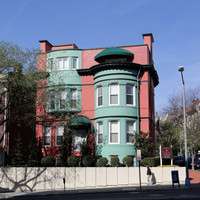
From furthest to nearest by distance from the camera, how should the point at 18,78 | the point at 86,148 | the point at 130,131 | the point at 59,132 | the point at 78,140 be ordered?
the point at 59,132 < the point at 78,140 < the point at 130,131 < the point at 86,148 < the point at 18,78

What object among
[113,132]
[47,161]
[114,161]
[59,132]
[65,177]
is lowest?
[65,177]

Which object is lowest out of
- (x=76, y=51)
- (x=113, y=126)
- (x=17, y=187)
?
(x=17, y=187)

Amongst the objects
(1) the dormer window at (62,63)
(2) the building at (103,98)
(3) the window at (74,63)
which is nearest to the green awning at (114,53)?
(2) the building at (103,98)

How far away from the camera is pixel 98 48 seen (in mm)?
31625

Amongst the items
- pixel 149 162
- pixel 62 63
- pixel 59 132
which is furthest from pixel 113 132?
pixel 62 63

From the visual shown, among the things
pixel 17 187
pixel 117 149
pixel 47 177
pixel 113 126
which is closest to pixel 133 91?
pixel 113 126

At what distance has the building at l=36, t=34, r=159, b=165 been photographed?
28.0m

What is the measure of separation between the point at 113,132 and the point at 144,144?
3048mm

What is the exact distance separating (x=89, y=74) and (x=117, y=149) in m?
8.25

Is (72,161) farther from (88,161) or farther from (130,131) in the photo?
(130,131)

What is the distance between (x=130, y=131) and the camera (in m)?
28.4

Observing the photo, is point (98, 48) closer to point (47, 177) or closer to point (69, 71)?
point (69, 71)

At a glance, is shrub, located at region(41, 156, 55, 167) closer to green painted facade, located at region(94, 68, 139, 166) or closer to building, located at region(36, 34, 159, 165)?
building, located at region(36, 34, 159, 165)

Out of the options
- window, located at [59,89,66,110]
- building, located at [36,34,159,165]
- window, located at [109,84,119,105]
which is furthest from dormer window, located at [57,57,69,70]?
window, located at [109,84,119,105]
